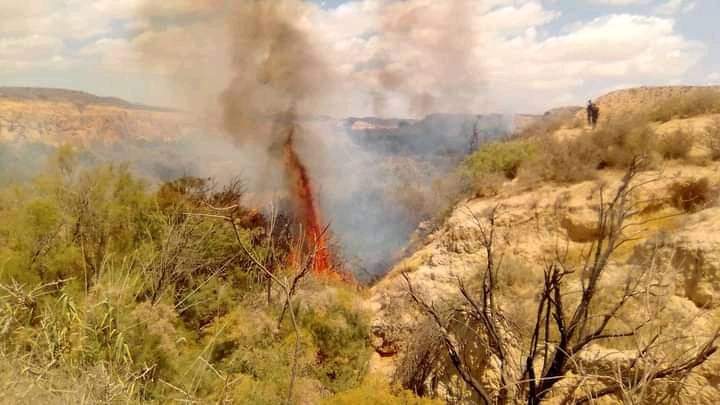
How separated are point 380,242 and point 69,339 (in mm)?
15376

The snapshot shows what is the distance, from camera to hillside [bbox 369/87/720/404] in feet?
20.4

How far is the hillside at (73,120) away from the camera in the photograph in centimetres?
6425

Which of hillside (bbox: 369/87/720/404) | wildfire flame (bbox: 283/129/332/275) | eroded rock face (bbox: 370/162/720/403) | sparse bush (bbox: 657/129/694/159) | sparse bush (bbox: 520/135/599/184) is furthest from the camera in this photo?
wildfire flame (bbox: 283/129/332/275)

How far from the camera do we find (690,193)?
36.4 ft

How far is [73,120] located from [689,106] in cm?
8055

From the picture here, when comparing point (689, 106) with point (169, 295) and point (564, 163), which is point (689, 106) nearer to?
point (564, 163)

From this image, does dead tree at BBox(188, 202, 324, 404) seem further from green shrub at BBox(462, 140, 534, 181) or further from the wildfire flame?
green shrub at BBox(462, 140, 534, 181)

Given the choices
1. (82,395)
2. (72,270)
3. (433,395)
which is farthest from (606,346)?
(72,270)

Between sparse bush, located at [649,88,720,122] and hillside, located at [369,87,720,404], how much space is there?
4 centimetres

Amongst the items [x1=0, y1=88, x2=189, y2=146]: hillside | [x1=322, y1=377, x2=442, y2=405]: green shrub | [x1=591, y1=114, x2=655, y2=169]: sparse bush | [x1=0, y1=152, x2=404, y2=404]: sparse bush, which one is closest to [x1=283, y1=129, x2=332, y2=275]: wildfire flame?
[x1=0, y1=152, x2=404, y2=404]: sparse bush

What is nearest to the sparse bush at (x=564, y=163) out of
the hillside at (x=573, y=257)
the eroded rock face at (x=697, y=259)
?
the hillside at (x=573, y=257)

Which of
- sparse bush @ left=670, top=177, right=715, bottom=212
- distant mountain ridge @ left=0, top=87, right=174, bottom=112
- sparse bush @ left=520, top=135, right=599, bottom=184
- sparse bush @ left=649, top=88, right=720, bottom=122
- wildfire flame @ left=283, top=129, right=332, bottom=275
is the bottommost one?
wildfire flame @ left=283, top=129, right=332, bottom=275

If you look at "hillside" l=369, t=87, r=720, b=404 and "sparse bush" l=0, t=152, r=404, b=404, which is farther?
"sparse bush" l=0, t=152, r=404, b=404

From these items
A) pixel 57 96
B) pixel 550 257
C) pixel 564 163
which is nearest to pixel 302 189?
pixel 564 163
